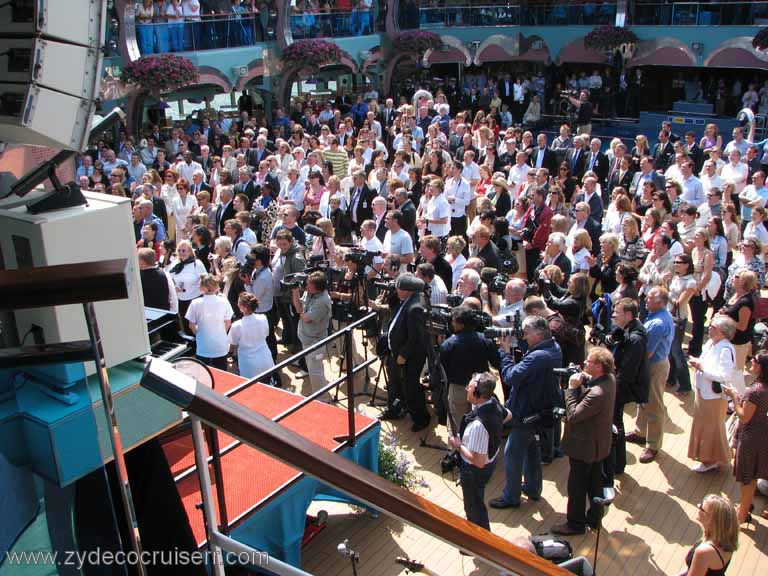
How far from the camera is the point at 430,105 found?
706 inches

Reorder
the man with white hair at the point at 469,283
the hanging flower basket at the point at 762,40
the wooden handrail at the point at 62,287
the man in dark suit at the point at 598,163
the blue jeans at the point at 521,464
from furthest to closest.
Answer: the hanging flower basket at the point at 762,40 < the man in dark suit at the point at 598,163 < the man with white hair at the point at 469,283 < the blue jeans at the point at 521,464 < the wooden handrail at the point at 62,287

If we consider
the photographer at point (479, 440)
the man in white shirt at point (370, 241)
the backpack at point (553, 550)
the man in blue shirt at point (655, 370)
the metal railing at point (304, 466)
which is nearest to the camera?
the metal railing at point (304, 466)

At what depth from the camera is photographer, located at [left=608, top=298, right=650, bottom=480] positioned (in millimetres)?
5875

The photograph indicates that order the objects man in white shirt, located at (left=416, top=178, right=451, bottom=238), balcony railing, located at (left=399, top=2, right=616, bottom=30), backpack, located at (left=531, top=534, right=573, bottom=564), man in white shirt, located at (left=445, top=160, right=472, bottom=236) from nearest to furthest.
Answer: backpack, located at (left=531, top=534, right=573, bottom=564) → man in white shirt, located at (left=416, top=178, right=451, bottom=238) → man in white shirt, located at (left=445, top=160, right=472, bottom=236) → balcony railing, located at (left=399, top=2, right=616, bottom=30)

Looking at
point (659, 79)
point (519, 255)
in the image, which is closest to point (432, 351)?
point (519, 255)

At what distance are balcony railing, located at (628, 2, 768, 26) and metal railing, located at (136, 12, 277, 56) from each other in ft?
33.7

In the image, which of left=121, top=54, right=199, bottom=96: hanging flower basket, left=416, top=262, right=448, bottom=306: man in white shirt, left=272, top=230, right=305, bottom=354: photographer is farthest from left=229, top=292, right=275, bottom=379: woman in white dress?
left=121, top=54, right=199, bottom=96: hanging flower basket

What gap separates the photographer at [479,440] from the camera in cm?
505

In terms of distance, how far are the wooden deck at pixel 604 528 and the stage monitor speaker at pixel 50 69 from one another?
356cm

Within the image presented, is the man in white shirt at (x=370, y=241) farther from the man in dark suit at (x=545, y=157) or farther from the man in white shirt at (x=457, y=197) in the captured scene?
the man in dark suit at (x=545, y=157)

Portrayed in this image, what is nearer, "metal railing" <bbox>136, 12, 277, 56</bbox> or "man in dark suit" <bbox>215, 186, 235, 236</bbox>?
"man in dark suit" <bbox>215, 186, 235, 236</bbox>

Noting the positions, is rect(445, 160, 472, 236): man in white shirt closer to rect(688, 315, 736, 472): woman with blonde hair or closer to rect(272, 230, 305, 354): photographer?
rect(272, 230, 305, 354): photographer

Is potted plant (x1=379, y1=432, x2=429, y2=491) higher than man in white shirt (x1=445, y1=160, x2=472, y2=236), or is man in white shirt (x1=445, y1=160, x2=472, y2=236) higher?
man in white shirt (x1=445, y1=160, x2=472, y2=236)

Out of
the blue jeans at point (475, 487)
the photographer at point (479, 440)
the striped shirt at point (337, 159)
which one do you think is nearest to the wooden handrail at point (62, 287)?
the photographer at point (479, 440)
